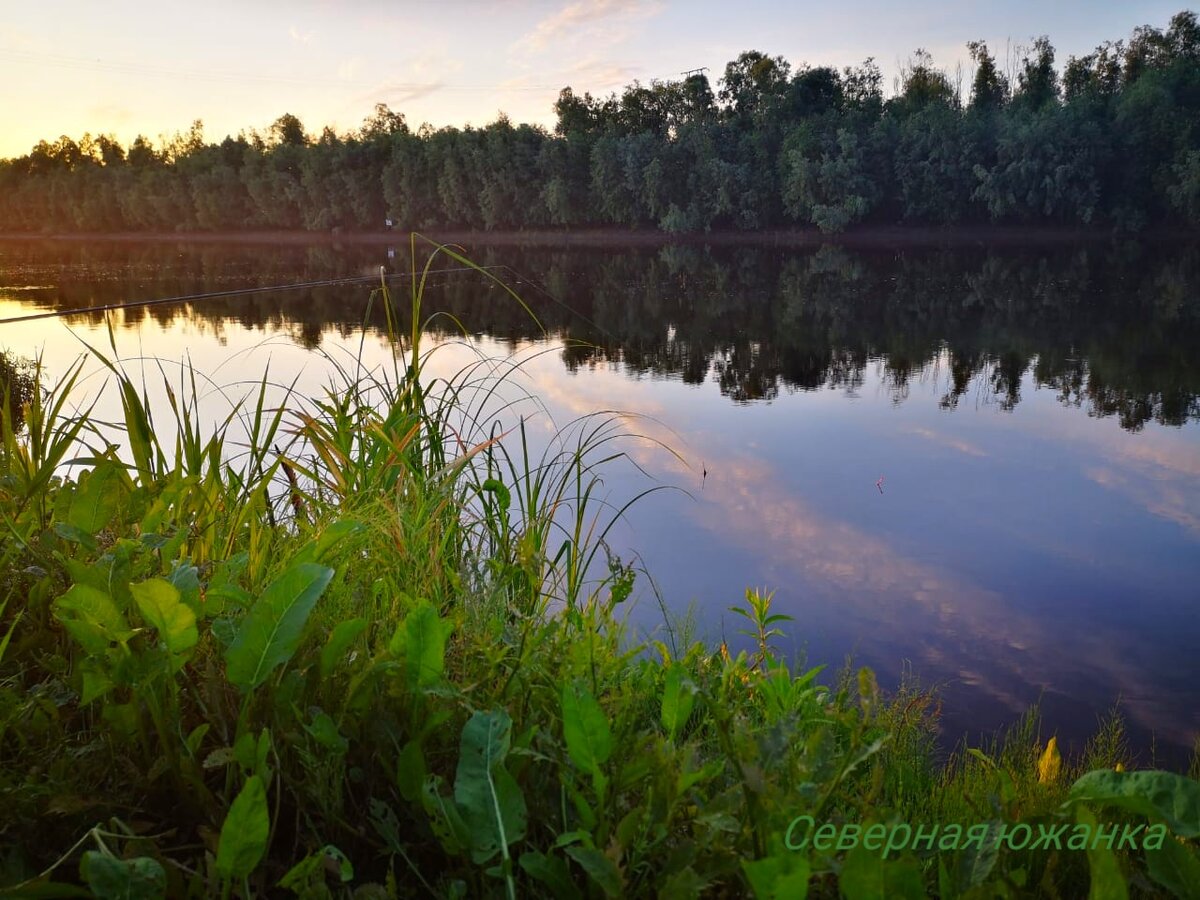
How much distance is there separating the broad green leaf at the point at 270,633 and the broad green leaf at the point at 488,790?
0.28m

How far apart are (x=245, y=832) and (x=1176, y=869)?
3.83 feet

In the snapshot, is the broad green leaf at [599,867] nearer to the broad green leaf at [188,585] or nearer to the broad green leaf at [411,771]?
the broad green leaf at [411,771]

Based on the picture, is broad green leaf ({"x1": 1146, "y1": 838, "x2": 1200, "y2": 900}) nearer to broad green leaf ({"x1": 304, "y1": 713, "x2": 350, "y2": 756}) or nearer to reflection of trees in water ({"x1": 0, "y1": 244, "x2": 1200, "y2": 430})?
broad green leaf ({"x1": 304, "y1": 713, "x2": 350, "y2": 756})

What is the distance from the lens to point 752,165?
4941 centimetres

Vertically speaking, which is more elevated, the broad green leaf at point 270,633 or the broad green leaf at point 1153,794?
the broad green leaf at point 270,633

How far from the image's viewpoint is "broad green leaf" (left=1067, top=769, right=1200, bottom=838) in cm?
119

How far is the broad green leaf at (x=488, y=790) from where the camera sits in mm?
1128

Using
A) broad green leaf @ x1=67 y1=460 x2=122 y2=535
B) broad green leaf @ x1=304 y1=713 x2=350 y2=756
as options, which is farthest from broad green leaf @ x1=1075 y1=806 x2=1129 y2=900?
broad green leaf @ x1=67 y1=460 x2=122 y2=535

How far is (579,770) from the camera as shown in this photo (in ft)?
4.17

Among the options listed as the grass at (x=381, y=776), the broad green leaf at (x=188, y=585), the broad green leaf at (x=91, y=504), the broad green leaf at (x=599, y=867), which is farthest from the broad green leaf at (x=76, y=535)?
the broad green leaf at (x=599, y=867)

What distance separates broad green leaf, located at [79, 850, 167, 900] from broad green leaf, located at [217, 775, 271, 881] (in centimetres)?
7

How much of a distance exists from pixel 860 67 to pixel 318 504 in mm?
68006

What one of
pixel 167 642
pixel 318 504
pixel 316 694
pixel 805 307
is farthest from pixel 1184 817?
pixel 805 307

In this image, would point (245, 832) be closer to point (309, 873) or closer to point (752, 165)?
point (309, 873)
